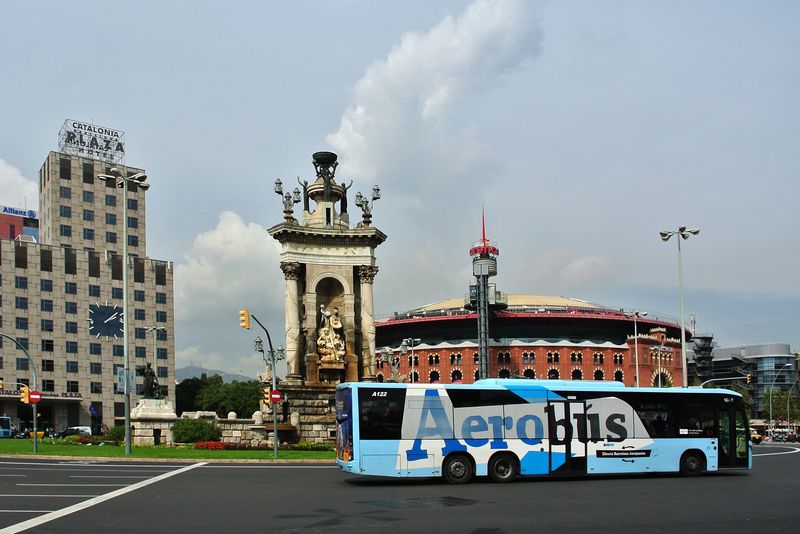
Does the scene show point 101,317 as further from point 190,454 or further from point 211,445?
point 190,454

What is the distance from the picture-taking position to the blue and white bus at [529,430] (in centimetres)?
2352

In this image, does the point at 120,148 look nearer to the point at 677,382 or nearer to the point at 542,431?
the point at 677,382

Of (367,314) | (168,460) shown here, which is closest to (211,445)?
(168,460)

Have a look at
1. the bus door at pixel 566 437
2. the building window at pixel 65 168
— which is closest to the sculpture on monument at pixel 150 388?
the bus door at pixel 566 437

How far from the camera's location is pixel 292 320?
46969mm

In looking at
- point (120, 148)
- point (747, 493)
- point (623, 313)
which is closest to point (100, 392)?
point (120, 148)

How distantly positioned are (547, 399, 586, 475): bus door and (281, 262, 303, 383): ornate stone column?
77.8 feet

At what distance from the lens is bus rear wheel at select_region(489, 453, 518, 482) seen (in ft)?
79.0

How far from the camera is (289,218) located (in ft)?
160

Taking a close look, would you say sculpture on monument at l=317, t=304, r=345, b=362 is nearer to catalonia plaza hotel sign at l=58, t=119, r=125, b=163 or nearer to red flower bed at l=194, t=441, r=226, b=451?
red flower bed at l=194, t=441, r=226, b=451

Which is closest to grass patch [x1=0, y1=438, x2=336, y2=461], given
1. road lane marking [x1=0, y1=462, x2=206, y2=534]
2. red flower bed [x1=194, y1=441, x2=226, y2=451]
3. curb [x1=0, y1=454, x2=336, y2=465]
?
curb [x1=0, y1=454, x2=336, y2=465]

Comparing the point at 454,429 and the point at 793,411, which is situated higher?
the point at 454,429

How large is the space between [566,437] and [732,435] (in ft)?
19.9

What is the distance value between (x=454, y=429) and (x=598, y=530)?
32.8 ft
